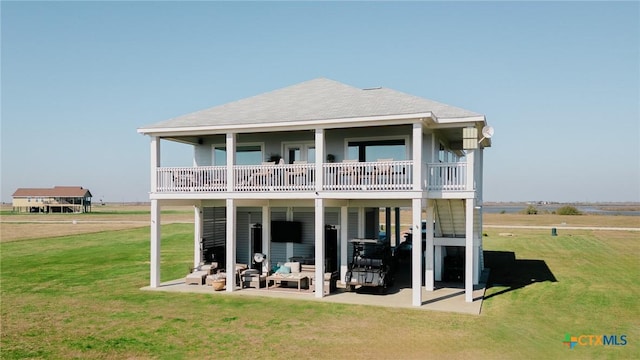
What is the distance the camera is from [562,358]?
31.0 feet

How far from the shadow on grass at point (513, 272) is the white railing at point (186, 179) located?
34.2 ft

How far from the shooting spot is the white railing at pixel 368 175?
14961 millimetres

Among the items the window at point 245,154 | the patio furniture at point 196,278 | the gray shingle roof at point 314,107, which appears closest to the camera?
the gray shingle roof at point 314,107

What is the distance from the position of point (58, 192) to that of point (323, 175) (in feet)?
376

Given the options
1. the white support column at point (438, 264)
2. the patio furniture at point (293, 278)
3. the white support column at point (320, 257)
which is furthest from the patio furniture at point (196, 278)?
the white support column at point (438, 264)

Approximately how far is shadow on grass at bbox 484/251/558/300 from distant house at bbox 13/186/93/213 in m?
106

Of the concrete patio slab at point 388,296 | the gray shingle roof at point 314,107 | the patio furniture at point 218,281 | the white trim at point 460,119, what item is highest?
the gray shingle roof at point 314,107

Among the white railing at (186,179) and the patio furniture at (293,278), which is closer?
the patio furniture at (293,278)

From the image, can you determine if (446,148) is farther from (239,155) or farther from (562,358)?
(562,358)

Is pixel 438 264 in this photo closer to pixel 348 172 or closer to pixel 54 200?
pixel 348 172

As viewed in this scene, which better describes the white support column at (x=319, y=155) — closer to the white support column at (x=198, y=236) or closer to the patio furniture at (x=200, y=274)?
the patio furniture at (x=200, y=274)

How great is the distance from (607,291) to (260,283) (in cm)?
1223

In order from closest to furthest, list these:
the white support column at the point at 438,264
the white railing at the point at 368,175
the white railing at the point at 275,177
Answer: the white railing at the point at 368,175, the white railing at the point at 275,177, the white support column at the point at 438,264

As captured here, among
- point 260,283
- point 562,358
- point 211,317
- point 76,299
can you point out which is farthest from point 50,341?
point 562,358
